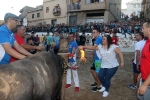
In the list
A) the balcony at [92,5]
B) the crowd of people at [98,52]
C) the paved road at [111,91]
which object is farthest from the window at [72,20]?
the crowd of people at [98,52]

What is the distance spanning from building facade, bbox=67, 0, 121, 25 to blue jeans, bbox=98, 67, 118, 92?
26.5 m

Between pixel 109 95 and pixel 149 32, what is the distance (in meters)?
2.91

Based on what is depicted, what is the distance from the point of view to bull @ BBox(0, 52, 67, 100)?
81.1 inches

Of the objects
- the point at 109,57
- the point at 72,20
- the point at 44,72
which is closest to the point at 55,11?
the point at 72,20

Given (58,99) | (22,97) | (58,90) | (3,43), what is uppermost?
(3,43)

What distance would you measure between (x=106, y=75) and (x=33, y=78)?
323 cm

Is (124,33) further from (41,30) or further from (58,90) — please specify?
(58,90)

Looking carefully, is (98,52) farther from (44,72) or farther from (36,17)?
(36,17)

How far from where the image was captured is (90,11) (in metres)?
32.7

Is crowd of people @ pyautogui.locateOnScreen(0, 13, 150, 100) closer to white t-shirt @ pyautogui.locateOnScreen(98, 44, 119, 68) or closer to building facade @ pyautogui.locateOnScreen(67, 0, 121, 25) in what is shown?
white t-shirt @ pyautogui.locateOnScreen(98, 44, 119, 68)

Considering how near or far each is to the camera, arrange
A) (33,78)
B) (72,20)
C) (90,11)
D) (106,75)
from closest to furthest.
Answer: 1. (33,78)
2. (106,75)
3. (90,11)
4. (72,20)

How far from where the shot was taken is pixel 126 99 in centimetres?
505

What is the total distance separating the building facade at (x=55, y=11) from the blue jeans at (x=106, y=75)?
32079 mm

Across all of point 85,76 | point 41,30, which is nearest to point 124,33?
point 41,30
